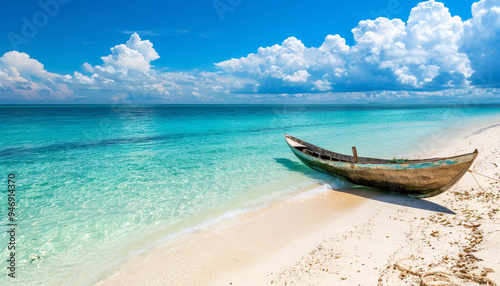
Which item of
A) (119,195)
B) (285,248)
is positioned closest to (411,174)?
(285,248)

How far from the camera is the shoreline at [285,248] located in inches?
211

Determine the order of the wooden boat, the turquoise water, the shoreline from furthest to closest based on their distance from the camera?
the wooden boat
the turquoise water
the shoreline

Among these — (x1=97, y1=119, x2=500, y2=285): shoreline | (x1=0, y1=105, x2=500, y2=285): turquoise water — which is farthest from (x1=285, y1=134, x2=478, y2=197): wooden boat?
A: (x1=0, y1=105, x2=500, y2=285): turquoise water

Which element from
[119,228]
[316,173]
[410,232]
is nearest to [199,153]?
[316,173]

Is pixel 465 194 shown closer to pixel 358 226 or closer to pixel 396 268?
pixel 358 226

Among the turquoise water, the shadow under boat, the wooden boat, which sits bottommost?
the turquoise water

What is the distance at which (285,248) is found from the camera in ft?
21.1

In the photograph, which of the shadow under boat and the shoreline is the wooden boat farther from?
the shoreline

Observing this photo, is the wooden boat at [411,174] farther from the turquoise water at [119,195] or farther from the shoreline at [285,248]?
the turquoise water at [119,195]

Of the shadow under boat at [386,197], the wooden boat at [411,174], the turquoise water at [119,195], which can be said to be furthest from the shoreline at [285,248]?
the turquoise water at [119,195]

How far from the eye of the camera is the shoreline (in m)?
5.37

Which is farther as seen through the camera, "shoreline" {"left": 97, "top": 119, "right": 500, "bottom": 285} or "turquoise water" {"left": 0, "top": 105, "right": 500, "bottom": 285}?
"turquoise water" {"left": 0, "top": 105, "right": 500, "bottom": 285}

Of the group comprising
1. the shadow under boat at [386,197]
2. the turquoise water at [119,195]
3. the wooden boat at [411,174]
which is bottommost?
the turquoise water at [119,195]

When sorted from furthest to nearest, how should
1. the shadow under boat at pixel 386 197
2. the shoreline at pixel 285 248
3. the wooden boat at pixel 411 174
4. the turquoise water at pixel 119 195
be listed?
1. the shadow under boat at pixel 386 197
2. the wooden boat at pixel 411 174
3. the turquoise water at pixel 119 195
4. the shoreline at pixel 285 248
